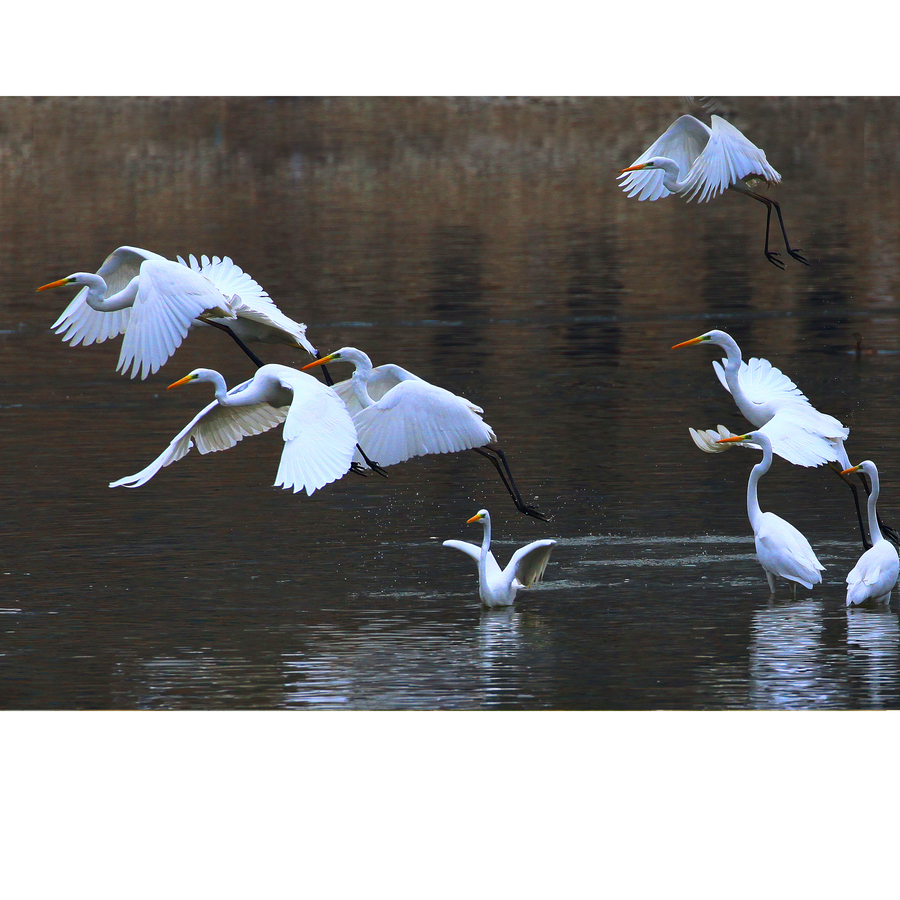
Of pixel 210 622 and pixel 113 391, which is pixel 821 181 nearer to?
pixel 113 391

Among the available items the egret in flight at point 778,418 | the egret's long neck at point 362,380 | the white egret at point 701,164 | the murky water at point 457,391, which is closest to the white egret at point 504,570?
the murky water at point 457,391

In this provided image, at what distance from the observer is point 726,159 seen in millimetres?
6730

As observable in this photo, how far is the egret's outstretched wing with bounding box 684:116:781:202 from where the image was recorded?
6680 millimetres

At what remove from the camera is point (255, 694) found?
17.3 ft

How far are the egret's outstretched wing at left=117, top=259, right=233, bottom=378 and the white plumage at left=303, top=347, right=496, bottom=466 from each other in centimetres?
57

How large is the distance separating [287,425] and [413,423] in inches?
33.9

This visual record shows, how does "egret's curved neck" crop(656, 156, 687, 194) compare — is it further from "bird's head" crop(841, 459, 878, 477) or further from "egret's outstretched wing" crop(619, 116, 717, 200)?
"bird's head" crop(841, 459, 878, 477)

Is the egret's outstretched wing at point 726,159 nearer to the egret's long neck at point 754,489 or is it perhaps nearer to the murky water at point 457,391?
the egret's long neck at point 754,489

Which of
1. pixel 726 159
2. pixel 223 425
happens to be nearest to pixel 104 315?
pixel 223 425

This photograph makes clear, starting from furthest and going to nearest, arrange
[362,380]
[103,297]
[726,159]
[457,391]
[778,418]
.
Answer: [457,391], [726,159], [778,418], [362,380], [103,297]

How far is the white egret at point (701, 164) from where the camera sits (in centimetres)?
670

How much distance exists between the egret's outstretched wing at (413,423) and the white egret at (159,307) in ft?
1.12

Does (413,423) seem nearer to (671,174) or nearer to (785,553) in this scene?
(785,553)

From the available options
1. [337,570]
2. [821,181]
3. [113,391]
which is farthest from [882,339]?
[337,570]
